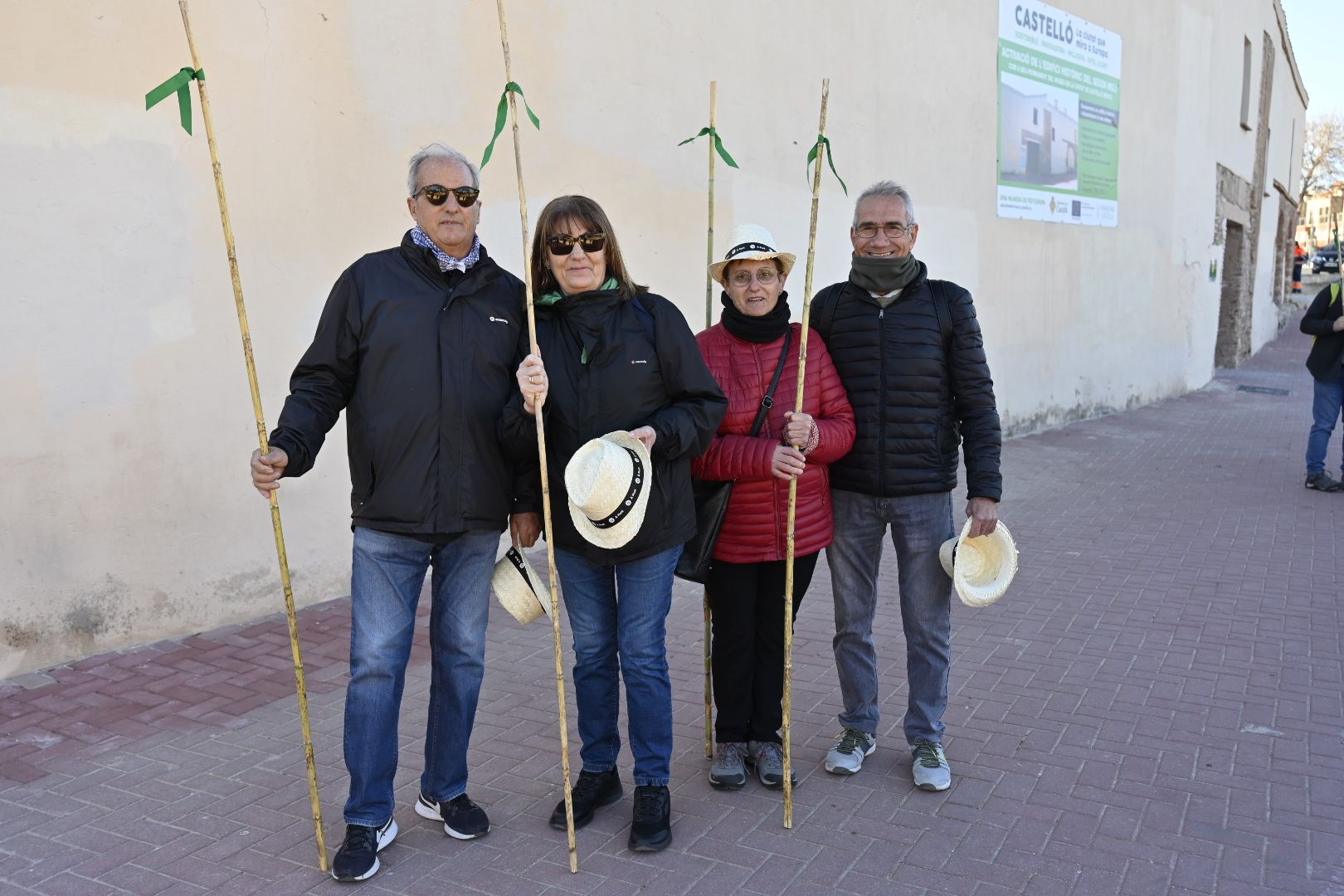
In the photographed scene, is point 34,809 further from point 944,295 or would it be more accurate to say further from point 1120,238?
point 1120,238

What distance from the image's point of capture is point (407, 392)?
3209 millimetres

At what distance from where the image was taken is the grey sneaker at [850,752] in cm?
397

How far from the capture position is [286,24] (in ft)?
18.6

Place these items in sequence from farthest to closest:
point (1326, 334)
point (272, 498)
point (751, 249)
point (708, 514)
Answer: point (1326, 334) < point (708, 514) < point (751, 249) < point (272, 498)

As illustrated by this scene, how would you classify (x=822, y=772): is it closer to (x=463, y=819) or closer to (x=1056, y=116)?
(x=463, y=819)

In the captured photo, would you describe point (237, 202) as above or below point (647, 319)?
above

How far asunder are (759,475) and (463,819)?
1.41m

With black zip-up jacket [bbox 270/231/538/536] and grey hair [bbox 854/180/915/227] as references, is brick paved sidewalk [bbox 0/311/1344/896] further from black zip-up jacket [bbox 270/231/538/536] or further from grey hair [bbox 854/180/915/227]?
grey hair [bbox 854/180/915/227]

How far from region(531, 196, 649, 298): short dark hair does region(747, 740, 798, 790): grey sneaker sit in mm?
1616

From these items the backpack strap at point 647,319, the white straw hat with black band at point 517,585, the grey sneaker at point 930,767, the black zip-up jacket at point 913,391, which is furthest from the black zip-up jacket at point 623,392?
the grey sneaker at point 930,767

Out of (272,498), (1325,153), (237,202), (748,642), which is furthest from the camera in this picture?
(1325,153)

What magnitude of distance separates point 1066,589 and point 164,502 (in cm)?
481

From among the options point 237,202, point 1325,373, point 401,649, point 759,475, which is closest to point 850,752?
point 759,475

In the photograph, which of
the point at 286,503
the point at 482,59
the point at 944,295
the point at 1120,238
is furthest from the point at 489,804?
the point at 1120,238
